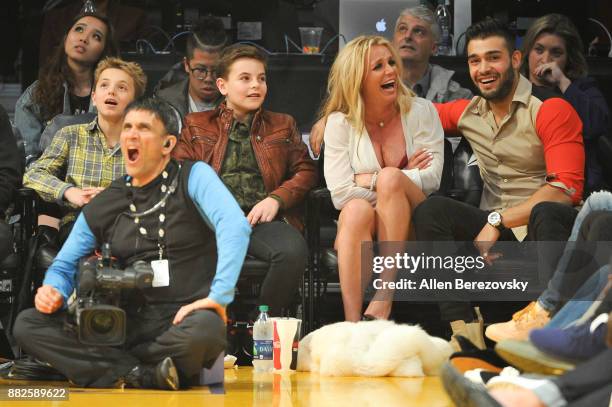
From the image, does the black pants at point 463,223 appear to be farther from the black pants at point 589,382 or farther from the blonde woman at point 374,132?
the black pants at point 589,382

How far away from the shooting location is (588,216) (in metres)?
3.84

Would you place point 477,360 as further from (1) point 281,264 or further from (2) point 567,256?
(1) point 281,264

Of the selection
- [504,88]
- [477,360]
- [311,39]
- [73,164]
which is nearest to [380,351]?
[477,360]

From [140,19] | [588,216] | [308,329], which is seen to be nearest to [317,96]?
[140,19]

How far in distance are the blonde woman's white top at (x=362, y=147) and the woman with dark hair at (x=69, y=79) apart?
106 centimetres

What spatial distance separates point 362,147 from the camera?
4359 millimetres

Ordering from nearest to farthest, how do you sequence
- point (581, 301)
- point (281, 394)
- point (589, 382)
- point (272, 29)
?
point (589, 382) < point (581, 301) < point (281, 394) < point (272, 29)

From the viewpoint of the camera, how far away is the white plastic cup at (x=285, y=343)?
4.02 metres

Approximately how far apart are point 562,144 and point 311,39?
1604mm

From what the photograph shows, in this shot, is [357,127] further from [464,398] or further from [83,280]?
[464,398]

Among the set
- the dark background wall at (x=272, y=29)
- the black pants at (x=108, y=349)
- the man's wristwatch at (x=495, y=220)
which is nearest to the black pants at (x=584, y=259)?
the man's wristwatch at (x=495, y=220)

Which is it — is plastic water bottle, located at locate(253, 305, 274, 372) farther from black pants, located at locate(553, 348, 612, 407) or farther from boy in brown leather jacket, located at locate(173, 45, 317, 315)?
black pants, located at locate(553, 348, 612, 407)

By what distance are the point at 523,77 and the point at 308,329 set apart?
1.28 meters

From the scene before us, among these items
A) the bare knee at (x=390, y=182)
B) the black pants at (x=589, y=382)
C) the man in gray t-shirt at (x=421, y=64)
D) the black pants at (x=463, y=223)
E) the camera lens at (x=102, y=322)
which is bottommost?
the camera lens at (x=102, y=322)
